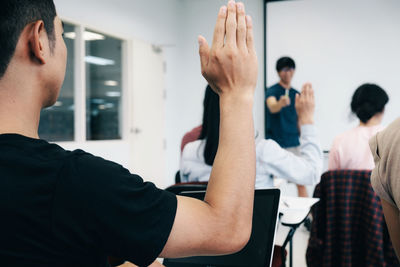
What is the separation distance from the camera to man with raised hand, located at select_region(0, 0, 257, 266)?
51 centimetres

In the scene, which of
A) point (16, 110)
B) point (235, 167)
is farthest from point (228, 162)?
point (16, 110)

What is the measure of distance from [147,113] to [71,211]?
482 cm

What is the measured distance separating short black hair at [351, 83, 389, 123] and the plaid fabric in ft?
1.70

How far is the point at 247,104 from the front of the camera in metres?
0.60

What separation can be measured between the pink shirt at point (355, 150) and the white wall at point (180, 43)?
2.78m

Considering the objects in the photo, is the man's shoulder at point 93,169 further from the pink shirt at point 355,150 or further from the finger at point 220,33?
the pink shirt at point 355,150

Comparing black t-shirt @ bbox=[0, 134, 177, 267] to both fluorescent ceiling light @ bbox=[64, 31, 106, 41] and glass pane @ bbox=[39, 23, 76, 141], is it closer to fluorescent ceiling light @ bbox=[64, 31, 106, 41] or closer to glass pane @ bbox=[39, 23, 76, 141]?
glass pane @ bbox=[39, 23, 76, 141]

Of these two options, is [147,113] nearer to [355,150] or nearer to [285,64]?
[285,64]

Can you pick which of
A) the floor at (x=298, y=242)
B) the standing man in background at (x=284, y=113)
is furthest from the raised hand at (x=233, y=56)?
the standing man in background at (x=284, y=113)

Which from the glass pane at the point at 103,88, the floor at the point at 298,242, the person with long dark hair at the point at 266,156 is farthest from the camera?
the glass pane at the point at 103,88

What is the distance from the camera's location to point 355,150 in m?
2.55

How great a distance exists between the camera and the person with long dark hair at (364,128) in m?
2.51

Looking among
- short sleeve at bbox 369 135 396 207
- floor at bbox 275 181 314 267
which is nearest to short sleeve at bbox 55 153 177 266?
short sleeve at bbox 369 135 396 207

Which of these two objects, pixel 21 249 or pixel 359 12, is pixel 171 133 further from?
pixel 21 249
